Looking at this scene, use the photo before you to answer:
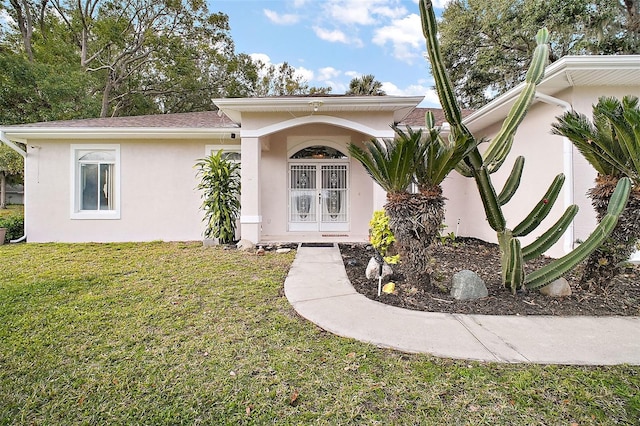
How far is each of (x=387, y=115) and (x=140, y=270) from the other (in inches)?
251

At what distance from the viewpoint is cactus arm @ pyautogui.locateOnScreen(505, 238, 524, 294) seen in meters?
4.01

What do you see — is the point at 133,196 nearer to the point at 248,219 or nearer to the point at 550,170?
the point at 248,219

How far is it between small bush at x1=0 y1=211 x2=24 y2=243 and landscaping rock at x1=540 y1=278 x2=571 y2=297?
42.3 feet

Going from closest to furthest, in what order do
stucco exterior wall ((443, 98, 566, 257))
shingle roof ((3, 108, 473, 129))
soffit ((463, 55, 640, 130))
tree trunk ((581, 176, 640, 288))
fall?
tree trunk ((581, 176, 640, 288))
soffit ((463, 55, 640, 130))
stucco exterior wall ((443, 98, 566, 257))
shingle roof ((3, 108, 473, 129))

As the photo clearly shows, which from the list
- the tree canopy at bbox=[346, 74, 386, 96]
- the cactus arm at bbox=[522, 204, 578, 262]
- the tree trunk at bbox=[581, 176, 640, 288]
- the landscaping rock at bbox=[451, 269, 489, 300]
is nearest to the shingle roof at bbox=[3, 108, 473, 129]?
the tree trunk at bbox=[581, 176, 640, 288]

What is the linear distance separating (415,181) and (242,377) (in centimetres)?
331

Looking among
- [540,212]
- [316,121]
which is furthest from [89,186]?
[540,212]

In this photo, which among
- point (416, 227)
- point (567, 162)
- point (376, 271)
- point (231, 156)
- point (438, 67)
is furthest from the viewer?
point (231, 156)

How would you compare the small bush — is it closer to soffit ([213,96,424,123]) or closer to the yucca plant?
the yucca plant

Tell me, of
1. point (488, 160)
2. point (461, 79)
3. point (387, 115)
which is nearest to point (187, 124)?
point (387, 115)

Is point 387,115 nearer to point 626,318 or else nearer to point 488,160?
point 488,160

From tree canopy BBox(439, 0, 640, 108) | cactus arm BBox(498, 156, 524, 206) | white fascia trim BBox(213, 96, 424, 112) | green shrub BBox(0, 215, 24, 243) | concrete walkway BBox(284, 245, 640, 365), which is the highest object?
tree canopy BBox(439, 0, 640, 108)

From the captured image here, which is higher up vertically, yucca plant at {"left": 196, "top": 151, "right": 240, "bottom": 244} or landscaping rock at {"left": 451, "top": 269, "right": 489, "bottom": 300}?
yucca plant at {"left": 196, "top": 151, "right": 240, "bottom": 244}

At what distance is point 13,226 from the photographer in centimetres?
926
